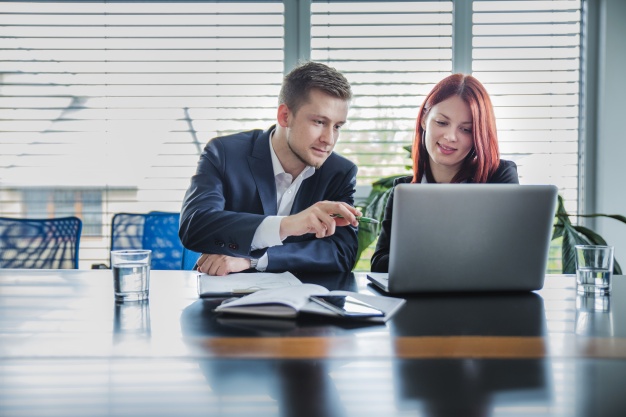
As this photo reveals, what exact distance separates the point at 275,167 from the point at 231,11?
5.15ft

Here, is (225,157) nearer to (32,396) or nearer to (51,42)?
(32,396)

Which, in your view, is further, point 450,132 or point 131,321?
point 450,132

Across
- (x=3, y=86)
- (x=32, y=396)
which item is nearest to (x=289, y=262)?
(x=32, y=396)

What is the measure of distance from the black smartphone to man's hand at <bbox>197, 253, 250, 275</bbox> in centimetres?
54

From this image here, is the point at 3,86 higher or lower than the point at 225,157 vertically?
higher

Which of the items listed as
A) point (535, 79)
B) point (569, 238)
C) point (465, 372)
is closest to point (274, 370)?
point (465, 372)

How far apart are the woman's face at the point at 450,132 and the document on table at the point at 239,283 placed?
2.89ft

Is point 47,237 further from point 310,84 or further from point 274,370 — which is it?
point 274,370

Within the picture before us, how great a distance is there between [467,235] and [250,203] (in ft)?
3.59

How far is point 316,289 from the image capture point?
1.15 metres

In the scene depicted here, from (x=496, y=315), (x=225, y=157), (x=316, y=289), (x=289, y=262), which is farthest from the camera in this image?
(x=225, y=157)

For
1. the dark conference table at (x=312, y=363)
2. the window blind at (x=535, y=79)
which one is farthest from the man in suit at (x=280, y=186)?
the window blind at (x=535, y=79)

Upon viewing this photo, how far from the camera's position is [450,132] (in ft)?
6.64

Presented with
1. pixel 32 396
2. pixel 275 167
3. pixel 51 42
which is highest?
pixel 51 42
